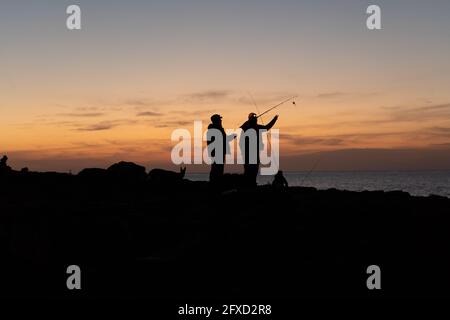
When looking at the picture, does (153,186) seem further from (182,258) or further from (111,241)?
(182,258)

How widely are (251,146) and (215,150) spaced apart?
1.37 meters

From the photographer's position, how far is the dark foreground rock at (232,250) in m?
10.0

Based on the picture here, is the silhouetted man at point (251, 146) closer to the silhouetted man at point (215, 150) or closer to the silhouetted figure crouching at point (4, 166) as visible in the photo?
the silhouetted man at point (215, 150)

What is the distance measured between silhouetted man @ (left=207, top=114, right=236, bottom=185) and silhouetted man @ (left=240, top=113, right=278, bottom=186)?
490 mm

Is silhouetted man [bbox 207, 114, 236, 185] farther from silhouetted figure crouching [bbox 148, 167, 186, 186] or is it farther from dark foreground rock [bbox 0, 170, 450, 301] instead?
silhouetted figure crouching [bbox 148, 167, 186, 186]

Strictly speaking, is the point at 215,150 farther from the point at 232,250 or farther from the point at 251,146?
the point at 232,250

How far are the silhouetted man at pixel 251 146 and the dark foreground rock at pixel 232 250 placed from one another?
116 cm

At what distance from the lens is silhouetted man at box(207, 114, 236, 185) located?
46.0 ft

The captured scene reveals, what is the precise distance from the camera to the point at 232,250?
1209 centimetres

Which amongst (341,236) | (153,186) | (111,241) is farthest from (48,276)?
(153,186)

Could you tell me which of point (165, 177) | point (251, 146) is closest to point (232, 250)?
point (251, 146)

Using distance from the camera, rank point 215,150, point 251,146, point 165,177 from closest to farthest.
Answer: point 215,150, point 251,146, point 165,177

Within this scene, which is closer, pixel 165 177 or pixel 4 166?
pixel 165 177
